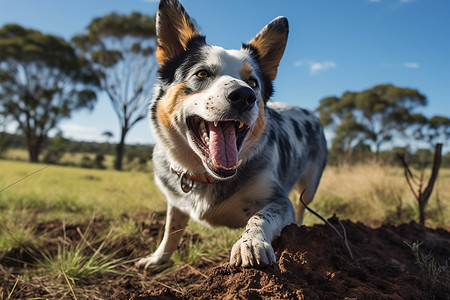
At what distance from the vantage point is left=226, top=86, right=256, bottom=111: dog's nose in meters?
2.04

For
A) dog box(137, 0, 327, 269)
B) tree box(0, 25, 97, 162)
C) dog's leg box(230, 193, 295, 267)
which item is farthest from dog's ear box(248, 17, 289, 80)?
tree box(0, 25, 97, 162)

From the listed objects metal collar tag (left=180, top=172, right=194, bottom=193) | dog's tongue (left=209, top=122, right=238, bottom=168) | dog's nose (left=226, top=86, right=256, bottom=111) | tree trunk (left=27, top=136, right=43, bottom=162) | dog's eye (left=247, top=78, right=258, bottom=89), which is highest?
dog's eye (left=247, top=78, right=258, bottom=89)

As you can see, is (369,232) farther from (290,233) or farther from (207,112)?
(207,112)

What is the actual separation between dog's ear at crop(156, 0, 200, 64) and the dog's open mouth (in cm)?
79

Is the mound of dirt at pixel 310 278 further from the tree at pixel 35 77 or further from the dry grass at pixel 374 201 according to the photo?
the tree at pixel 35 77

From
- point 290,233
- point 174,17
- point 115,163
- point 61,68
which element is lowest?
point 115,163

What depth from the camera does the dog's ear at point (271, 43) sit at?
112 inches

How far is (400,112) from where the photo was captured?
36.9 meters

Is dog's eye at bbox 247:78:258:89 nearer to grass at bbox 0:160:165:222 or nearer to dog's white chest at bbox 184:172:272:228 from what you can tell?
dog's white chest at bbox 184:172:272:228

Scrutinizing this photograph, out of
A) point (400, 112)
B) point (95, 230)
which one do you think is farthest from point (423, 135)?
point (95, 230)

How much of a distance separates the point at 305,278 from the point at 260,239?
1.00 feet

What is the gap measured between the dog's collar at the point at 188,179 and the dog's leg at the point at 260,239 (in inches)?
24.8

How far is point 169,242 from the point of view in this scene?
3125 millimetres

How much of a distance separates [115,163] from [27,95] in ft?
31.9
